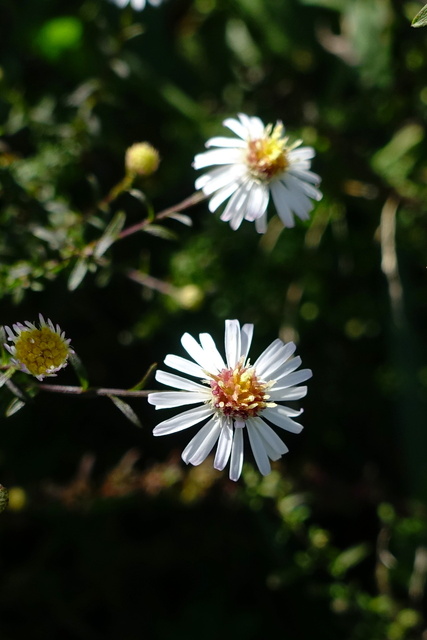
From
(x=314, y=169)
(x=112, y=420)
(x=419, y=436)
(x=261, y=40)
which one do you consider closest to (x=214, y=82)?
(x=261, y=40)

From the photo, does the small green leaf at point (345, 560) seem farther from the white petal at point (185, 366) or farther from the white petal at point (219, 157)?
the white petal at point (219, 157)

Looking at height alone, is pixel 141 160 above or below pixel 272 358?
above

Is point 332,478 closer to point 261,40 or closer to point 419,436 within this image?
point 419,436

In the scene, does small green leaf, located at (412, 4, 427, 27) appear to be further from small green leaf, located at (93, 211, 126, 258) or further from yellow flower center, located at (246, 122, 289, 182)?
small green leaf, located at (93, 211, 126, 258)

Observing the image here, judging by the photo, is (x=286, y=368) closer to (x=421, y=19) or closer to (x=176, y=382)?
(x=176, y=382)

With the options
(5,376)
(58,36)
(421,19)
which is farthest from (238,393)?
(58,36)

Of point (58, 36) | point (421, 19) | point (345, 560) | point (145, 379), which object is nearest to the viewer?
point (421, 19)

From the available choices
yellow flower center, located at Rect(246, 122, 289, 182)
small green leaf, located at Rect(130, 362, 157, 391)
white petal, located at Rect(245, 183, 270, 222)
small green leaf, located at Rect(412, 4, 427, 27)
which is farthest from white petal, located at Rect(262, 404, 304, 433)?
small green leaf, located at Rect(412, 4, 427, 27)

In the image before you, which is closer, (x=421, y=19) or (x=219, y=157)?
(x=421, y=19)
